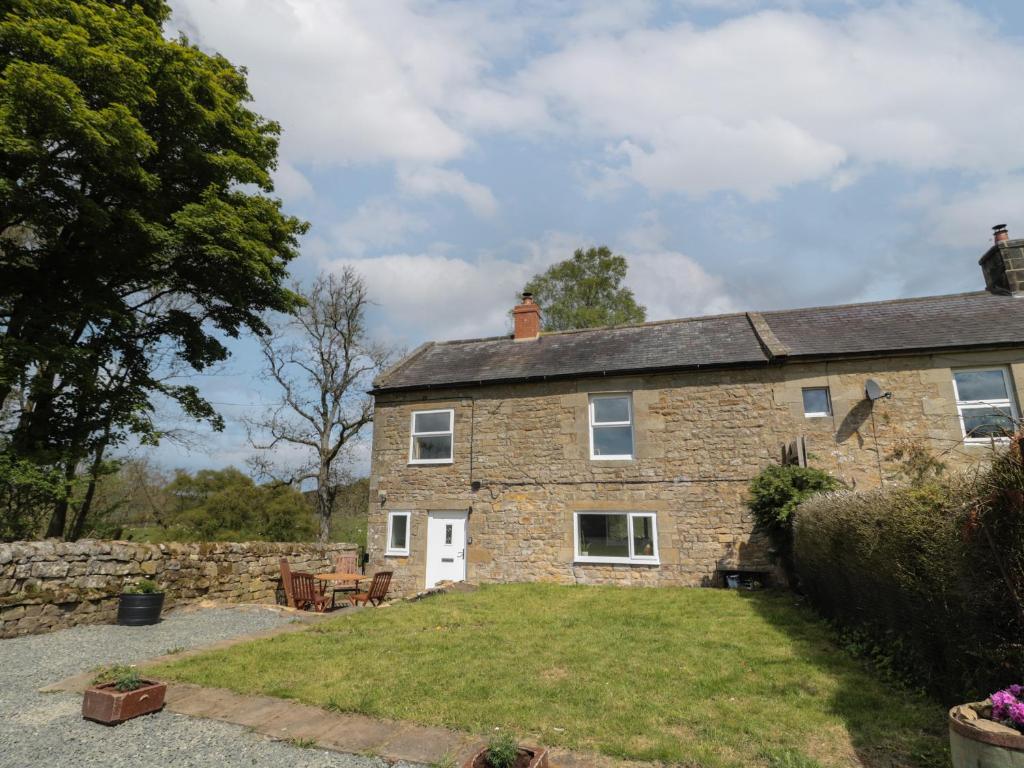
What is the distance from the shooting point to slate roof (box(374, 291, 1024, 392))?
42.9 ft

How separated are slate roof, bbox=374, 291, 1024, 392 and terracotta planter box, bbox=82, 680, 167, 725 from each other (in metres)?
10.9

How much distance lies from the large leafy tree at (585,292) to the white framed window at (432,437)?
15384mm

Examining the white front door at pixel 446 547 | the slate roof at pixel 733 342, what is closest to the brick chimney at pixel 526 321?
the slate roof at pixel 733 342

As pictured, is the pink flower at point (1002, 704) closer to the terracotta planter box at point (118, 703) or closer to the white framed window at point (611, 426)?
the terracotta planter box at point (118, 703)

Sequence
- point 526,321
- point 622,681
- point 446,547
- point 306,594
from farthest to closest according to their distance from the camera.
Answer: point 526,321
point 446,547
point 306,594
point 622,681

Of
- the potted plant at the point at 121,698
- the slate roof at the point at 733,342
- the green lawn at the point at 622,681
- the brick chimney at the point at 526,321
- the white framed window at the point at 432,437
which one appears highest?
the brick chimney at the point at 526,321

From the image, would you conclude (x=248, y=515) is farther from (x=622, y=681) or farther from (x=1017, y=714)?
(x=1017, y=714)

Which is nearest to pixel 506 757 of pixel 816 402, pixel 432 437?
pixel 816 402

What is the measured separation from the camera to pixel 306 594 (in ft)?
38.2

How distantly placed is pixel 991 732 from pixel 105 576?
1199 centimetres

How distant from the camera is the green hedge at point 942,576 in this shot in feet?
13.0

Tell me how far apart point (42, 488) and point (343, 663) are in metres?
9.39

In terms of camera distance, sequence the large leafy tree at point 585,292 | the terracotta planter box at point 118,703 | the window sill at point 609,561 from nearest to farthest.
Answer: the terracotta planter box at point 118,703 < the window sill at point 609,561 < the large leafy tree at point 585,292

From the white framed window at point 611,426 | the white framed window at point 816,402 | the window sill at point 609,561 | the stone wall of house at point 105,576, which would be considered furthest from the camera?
the white framed window at point 611,426
